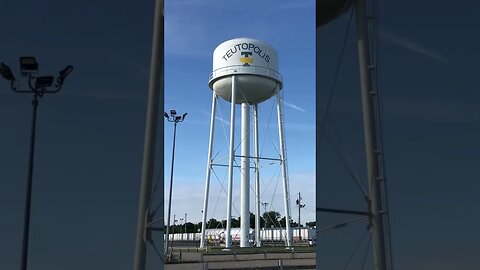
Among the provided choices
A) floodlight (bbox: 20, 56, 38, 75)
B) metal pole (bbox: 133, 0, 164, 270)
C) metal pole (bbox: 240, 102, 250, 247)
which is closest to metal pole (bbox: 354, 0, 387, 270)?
metal pole (bbox: 133, 0, 164, 270)

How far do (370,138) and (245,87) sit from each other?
32.7 m

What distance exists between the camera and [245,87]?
3525 cm

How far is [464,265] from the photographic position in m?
2.15

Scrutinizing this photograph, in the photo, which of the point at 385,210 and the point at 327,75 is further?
the point at 327,75

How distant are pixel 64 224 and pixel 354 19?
1844 mm

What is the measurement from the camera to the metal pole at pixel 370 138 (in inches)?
102

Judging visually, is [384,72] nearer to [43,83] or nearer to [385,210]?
[385,210]

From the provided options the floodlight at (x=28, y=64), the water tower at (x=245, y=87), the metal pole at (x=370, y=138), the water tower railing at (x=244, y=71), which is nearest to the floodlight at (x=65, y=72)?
the floodlight at (x=28, y=64)

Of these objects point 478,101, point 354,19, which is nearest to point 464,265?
point 478,101

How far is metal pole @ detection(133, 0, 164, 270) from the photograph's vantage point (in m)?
2.44

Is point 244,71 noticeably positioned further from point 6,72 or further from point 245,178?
point 6,72

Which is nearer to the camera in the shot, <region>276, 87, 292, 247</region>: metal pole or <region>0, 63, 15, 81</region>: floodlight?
<region>0, 63, 15, 81</region>: floodlight

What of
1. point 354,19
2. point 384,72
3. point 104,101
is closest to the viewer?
point 104,101

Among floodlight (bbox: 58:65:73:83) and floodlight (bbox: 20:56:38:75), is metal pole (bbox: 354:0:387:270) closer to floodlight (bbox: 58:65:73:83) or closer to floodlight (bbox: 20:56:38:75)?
floodlight (bbox: 58:65:73:83)
